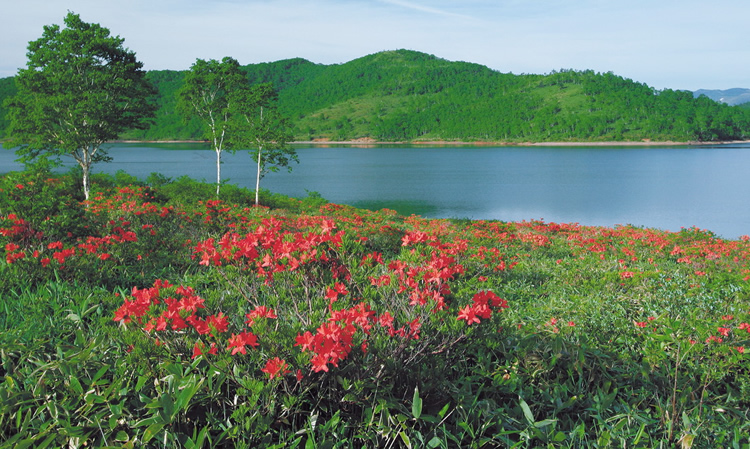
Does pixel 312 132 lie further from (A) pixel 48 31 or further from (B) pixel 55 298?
(B) pixel 55 298

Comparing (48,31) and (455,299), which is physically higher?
(48,31)

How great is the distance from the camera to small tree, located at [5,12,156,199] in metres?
16.3

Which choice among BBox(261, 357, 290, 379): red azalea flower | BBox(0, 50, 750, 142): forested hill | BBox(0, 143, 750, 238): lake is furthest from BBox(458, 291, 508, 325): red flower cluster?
BBox(0, 50, 750, 142): forested hill

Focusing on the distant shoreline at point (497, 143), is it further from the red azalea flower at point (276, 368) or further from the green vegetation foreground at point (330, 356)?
the red azalea flower at point (276, 368)

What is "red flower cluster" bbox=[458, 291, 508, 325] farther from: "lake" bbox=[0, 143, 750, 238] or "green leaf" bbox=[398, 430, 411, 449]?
"lake" bbox=[0, 143, 750, 238]

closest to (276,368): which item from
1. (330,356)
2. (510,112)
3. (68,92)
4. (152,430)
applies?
(330,356)

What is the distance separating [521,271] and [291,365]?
554 cm

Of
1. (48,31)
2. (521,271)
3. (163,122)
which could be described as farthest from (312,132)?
(521,271)

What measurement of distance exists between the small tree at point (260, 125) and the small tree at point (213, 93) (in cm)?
85

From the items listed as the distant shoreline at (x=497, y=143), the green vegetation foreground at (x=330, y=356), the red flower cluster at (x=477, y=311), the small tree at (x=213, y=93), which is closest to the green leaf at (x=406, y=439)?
the green vegetation foreground at (x=330, y=356)

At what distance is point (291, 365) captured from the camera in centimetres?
213

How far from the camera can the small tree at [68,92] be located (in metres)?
16.3

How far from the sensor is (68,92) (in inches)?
647

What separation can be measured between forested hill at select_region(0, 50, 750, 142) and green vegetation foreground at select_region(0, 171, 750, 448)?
116478mm
